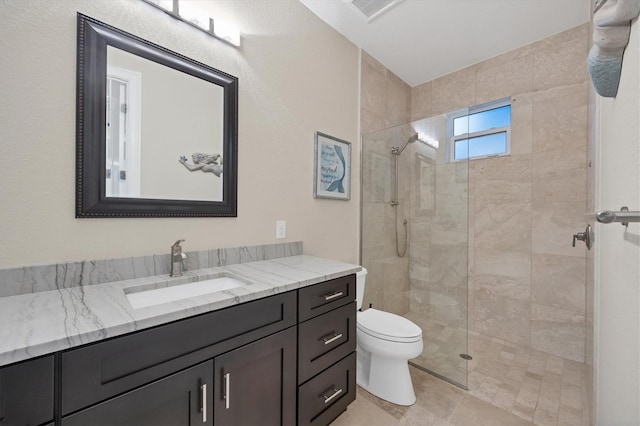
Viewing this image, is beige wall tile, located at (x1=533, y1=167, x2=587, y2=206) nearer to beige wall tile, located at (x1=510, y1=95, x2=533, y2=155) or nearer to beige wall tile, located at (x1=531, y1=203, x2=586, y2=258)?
beige wall tile, located at (x1=531, y1=203, x2=586, y2=258)

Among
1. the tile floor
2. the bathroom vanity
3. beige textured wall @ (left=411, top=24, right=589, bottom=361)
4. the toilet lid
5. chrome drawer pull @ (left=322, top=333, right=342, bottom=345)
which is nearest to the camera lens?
the bathroom vanity

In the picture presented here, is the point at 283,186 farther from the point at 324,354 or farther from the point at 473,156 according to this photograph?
the point at 473,156

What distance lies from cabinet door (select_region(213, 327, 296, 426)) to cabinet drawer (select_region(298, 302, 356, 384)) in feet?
0.20

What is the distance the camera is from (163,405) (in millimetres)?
824

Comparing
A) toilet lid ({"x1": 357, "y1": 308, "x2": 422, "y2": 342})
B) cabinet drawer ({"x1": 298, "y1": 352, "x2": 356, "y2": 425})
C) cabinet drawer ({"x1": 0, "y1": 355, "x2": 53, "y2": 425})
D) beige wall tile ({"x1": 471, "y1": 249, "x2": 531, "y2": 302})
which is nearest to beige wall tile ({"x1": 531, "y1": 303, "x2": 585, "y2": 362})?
beige wall tile ({"x1": 471, "y1": 249, "x2": 531, "y2": 302})

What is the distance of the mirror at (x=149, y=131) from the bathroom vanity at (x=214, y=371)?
2.17 feet

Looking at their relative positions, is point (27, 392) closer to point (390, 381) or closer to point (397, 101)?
point (390, 381)

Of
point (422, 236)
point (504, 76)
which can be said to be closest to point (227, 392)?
point (422, 236)

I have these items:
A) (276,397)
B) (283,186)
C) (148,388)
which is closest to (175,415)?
(148,388)

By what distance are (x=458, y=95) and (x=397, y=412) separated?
2.96 meters

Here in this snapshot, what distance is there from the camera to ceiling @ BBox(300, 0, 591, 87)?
1949 mm

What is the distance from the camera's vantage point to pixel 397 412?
5.26ft

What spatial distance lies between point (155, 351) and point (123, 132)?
0.96 meters

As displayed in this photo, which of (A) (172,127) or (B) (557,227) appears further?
(B) (557,227)
